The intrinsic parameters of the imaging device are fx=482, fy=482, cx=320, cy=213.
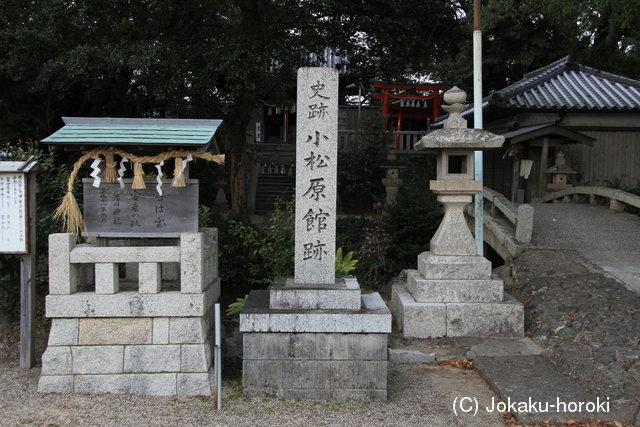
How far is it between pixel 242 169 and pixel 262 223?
186 cm

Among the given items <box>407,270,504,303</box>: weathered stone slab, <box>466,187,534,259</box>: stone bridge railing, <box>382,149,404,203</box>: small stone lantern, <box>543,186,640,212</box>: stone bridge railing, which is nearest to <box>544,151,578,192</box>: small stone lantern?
<box>543,186,640,212</box>: stone bridge railing

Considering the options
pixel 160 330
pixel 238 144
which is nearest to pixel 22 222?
pixel 160 330

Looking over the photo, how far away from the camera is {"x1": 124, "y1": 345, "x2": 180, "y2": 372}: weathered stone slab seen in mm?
4816

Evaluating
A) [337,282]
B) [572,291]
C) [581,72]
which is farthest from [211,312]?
[581,72]

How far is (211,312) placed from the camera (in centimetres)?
539

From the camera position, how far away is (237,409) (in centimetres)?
441

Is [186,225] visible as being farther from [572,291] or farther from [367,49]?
[367,49]

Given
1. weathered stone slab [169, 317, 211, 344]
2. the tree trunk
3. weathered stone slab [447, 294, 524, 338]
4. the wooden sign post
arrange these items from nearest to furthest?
weathered stone slab [169, 317, 211, 344] < the wooden sign post < weathered stone slab [447, 294, 524, 338] < the tree trunk

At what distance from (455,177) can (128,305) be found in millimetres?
4393

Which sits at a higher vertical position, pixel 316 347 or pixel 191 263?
pixel 191 263

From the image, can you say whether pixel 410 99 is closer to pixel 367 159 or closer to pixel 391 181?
pixel 367 159

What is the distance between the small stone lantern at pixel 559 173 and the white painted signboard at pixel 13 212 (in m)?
11.9

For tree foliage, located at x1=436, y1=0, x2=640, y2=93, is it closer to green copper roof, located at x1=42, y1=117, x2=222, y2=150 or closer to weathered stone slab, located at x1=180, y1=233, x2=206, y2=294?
green copper roof, located at x1=42, y1=117, x2=222, y2=150

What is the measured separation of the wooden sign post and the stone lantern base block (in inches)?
173
